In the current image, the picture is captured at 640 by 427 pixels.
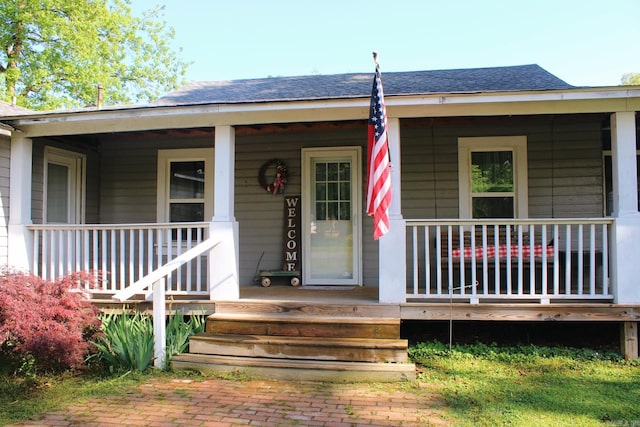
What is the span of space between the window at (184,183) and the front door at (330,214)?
5.37 feet

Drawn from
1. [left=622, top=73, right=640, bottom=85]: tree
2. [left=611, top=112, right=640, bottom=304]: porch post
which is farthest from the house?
[left=622, top=73, right=640, bottom=85]: tree

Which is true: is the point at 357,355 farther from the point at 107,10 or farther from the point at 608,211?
the point at 107,10

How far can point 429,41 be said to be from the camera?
50.0 ft

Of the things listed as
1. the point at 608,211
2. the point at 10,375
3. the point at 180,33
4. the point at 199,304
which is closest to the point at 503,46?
the point at 608,211

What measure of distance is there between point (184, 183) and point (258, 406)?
4694 mm

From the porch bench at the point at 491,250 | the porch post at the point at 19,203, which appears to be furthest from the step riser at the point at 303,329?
the porch post at the point at 19,203

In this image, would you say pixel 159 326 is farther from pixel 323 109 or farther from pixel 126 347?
Answer: pixel 323 109

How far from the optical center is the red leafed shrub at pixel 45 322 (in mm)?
4203

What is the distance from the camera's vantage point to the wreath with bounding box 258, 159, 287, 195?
7121mm

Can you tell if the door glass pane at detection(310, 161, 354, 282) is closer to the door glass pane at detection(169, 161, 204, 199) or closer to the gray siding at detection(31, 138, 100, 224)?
the door glass pane at detection(169, 161, 204, 199)

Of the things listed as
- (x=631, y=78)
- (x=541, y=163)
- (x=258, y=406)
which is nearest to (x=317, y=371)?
(x=258, y=406)

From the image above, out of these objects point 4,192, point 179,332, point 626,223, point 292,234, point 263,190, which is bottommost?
point 179,332

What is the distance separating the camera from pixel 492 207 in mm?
6719

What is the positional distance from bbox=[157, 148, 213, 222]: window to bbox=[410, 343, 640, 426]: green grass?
419cm
